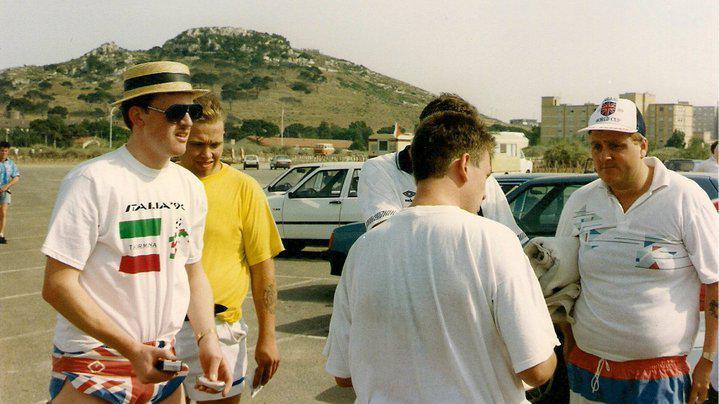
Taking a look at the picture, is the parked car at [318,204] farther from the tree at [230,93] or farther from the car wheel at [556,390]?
the tree at [230,93]

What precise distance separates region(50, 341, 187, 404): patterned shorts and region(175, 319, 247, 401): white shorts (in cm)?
60

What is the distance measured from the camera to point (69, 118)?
12681 centimetres

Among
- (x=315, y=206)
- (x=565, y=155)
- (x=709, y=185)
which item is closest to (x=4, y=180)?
(x=315, y=206)

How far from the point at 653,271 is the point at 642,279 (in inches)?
2.4

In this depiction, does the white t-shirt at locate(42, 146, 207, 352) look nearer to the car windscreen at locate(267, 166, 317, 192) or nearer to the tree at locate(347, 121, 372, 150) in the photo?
the car windscreen at locate(267, 166, 317, 192)

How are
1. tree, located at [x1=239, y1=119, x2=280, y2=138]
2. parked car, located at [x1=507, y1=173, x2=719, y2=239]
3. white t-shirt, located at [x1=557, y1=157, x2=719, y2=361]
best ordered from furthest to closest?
tree, located at [x1=239, y1=119, x2=280, y2=138] → parked car, located at [x1=507, y1=173, x2=719, y2=239] → white t-shirt, located at [x1=557, y1=157, x2=719, y2=361]

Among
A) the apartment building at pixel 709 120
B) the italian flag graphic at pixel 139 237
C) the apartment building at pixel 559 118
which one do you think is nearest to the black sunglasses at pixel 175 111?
the italian flag graphic at pixel 139 237

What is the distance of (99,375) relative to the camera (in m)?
2.61

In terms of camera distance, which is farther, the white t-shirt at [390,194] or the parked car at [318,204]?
the parked car at [318,204]

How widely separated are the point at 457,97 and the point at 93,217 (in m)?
1.82

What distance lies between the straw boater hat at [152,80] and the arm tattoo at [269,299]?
1.13 metres

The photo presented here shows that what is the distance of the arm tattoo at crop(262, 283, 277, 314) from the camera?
3482mm

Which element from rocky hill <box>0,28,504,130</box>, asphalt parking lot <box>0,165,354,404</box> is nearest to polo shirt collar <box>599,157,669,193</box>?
asphalt parking lot <box>0,165,354,404</box>

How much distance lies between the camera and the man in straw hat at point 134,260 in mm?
2475
